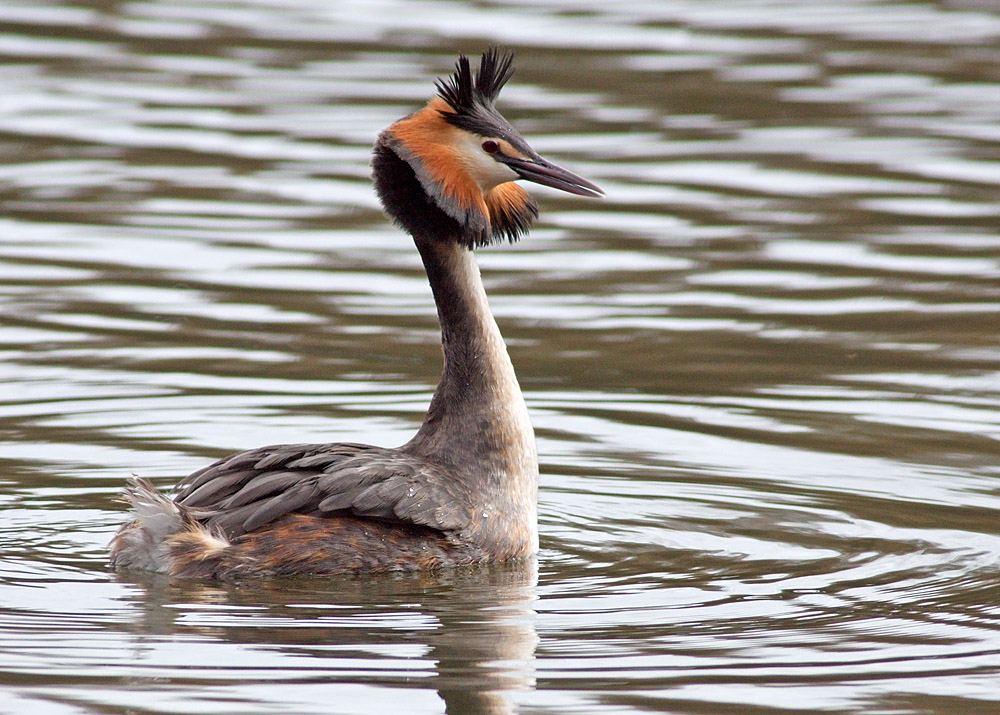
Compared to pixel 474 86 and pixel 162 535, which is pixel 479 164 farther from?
pixel 162 535

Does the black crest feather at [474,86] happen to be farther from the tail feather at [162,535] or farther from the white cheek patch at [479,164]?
the tail feather at [162,535]

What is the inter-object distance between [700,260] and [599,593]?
20.4 feet

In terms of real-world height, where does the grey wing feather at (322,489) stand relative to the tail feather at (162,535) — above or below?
above

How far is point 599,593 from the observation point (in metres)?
7.61

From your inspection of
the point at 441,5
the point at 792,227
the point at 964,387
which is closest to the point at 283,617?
the point at 964,387

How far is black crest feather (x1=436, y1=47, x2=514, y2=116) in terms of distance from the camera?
8312mm

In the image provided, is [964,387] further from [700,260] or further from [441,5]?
[441,5]

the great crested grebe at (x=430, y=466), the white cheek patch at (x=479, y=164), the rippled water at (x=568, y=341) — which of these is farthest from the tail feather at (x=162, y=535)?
the white cheek patch at (x=479, y=164)

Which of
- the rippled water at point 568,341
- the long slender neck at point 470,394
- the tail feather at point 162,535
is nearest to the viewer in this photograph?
the rippled water at point 568,341

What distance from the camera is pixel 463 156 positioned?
8.39 metres

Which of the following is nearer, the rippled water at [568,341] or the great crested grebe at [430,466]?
the rippled water at [568,341]

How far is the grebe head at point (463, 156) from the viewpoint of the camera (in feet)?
27.5

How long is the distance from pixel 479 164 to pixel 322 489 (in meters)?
1.62

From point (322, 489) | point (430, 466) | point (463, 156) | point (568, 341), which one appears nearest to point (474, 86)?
point (463, 156)
